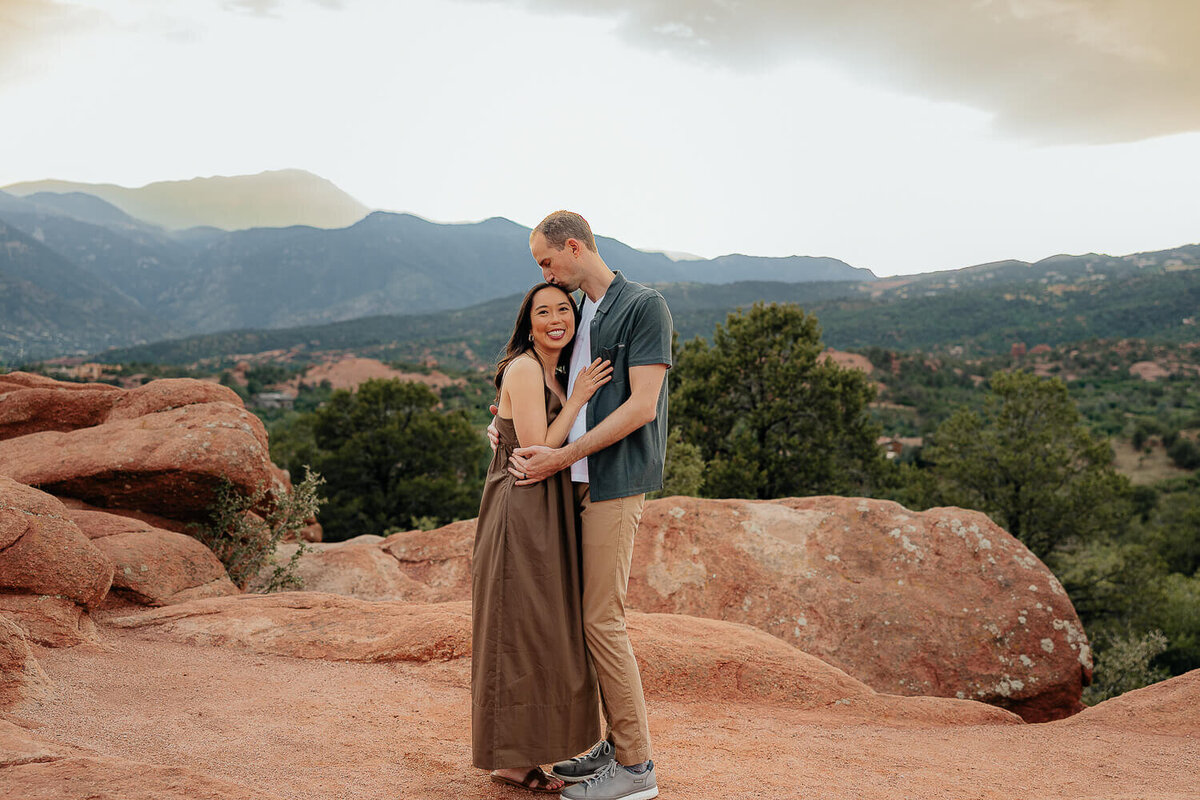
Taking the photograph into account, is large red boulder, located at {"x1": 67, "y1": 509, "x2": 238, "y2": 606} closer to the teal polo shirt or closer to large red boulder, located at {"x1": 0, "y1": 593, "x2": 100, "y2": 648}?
large red boulder, located at {"x1": 0, "y1": 593, "x2": 100, "y2": 648}

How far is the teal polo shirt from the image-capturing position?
3568 millimetres

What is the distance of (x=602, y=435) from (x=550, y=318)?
2.13 ft

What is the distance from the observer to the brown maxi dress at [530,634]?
3564mm

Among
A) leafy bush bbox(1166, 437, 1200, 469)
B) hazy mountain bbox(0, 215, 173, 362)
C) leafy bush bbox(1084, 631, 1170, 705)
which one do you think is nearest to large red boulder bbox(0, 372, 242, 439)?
leafy bush bbox(1084, 631, 1170, 705)

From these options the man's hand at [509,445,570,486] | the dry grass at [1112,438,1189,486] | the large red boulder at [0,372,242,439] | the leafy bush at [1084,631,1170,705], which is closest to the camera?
the man's hand at [509,445,570,486]

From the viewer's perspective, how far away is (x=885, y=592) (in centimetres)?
826

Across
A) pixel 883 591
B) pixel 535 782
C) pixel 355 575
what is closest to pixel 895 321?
pixel 883 591

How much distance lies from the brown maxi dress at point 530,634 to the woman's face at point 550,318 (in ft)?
1.28

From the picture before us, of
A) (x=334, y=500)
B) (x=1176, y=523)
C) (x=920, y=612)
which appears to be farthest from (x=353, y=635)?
(x=1176, y=523)

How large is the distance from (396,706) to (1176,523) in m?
34.6

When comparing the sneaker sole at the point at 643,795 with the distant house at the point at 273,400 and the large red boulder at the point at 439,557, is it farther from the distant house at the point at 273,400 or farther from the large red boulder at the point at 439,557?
the distant house at the point at 273,400

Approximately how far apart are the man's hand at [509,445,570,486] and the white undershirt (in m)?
0.15

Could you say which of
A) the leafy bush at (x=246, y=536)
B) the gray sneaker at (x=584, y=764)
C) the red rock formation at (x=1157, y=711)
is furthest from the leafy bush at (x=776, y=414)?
the gray sneaker at (x=584, y=764)

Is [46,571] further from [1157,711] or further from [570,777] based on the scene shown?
[1157,711]
